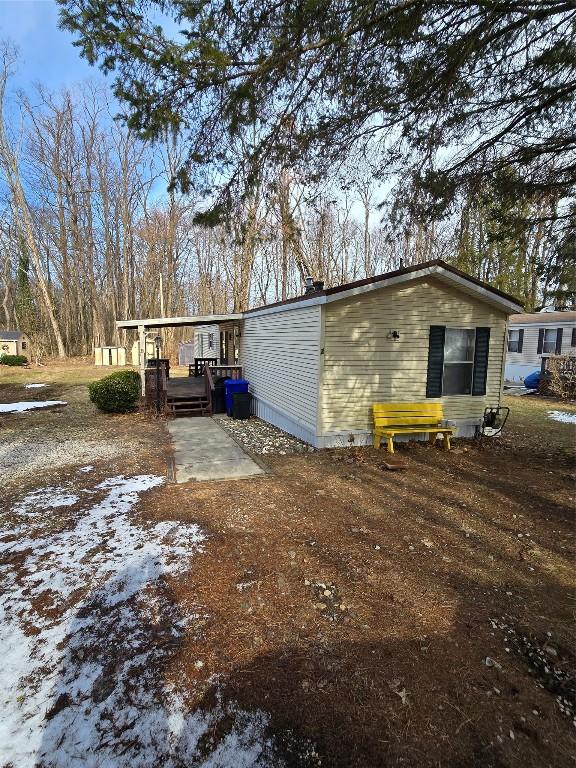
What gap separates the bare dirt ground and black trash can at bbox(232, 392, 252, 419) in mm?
4893

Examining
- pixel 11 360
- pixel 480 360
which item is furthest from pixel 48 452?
pixel 11 360

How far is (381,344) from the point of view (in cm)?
727

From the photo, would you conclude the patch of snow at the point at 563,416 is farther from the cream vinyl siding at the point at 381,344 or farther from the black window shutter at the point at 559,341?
the black window shutter at the point at 559,341

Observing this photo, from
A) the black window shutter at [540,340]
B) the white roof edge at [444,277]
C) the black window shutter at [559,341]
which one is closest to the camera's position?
the white roof edge at [444,277]

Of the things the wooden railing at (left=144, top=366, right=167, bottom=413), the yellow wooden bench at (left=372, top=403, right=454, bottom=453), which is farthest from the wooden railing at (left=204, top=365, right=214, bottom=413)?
the yellow wooden bench at (left=372, top=403, right=454, bottom=453)

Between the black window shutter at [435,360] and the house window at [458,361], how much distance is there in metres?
0.17

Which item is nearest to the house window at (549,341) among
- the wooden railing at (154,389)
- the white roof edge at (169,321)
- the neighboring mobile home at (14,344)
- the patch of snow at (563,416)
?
the patch of snow at (563,416)

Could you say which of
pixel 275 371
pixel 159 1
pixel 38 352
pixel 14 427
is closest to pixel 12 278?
pixel 38 352

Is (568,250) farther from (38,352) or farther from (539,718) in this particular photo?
(38,352)

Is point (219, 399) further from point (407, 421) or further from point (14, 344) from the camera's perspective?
point (14, 344)

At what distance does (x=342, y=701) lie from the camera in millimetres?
2162

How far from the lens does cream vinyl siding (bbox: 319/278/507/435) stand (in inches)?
275

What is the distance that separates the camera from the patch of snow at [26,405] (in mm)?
10852

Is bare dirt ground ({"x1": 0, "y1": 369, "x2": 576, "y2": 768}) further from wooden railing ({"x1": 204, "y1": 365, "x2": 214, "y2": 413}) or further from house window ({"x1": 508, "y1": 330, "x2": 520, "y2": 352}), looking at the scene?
house window ({"x1": 508, "y1": 330, "x2": 520, "y2": 352})
